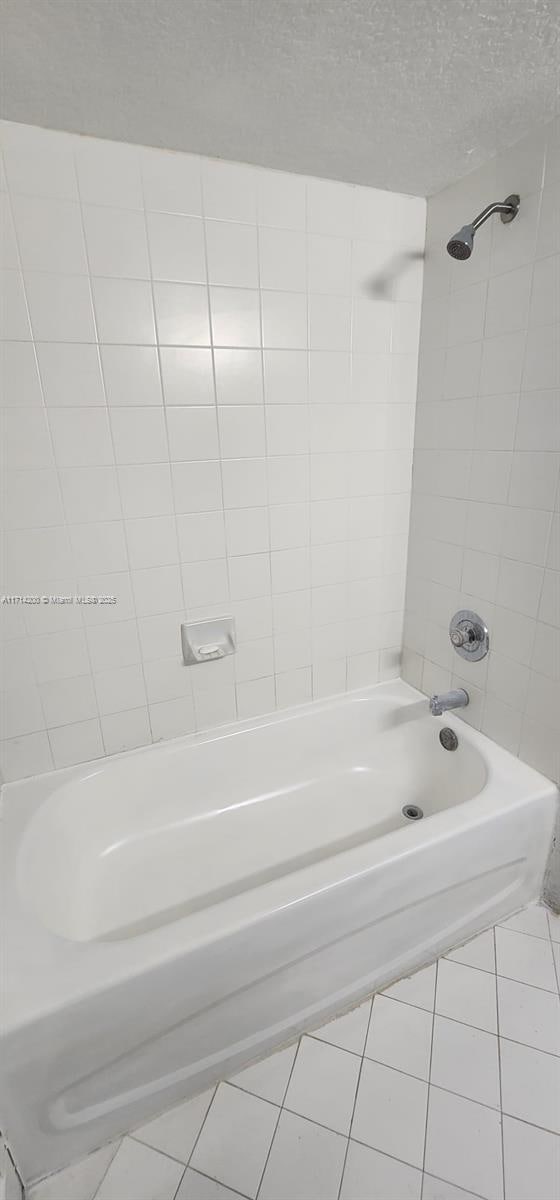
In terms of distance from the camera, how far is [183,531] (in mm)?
1425

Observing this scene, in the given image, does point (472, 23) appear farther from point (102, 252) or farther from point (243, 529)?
point (243, 529)

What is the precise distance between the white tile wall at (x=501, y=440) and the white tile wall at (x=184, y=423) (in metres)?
0.07

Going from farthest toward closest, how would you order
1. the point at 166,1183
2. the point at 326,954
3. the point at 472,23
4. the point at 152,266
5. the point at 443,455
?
the point at 443,455, the point at 152,266, the point at 326,954, the point at 166,1183, the point at 472,23

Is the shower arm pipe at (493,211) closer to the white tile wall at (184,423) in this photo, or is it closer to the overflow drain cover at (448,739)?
the white tile wall at (184,423)

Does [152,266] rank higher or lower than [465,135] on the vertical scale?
lower

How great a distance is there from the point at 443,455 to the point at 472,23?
909 millimetres

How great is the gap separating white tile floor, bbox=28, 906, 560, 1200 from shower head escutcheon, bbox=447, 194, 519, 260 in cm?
180

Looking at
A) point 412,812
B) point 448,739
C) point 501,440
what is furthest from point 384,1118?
point 501,440

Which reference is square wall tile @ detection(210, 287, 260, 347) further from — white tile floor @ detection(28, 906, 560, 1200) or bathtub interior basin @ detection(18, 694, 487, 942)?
white tile floor @ detection(28, 906, 560, 1200)

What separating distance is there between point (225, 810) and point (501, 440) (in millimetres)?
1454

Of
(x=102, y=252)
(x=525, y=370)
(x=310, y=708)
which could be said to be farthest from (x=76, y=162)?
(x=310, y=708)

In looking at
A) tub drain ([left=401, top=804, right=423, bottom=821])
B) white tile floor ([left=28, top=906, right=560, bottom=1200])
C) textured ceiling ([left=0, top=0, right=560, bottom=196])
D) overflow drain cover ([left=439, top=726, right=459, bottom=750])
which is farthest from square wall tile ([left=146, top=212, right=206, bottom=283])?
white tile floor ([left=28, top=906, right=560, bottom=1200])

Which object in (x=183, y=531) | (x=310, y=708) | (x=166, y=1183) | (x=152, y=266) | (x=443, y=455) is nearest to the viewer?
(x=166, y=1183)

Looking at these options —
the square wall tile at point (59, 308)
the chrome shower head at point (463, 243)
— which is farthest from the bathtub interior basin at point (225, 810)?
the chrome shower head at point (463, 243)
